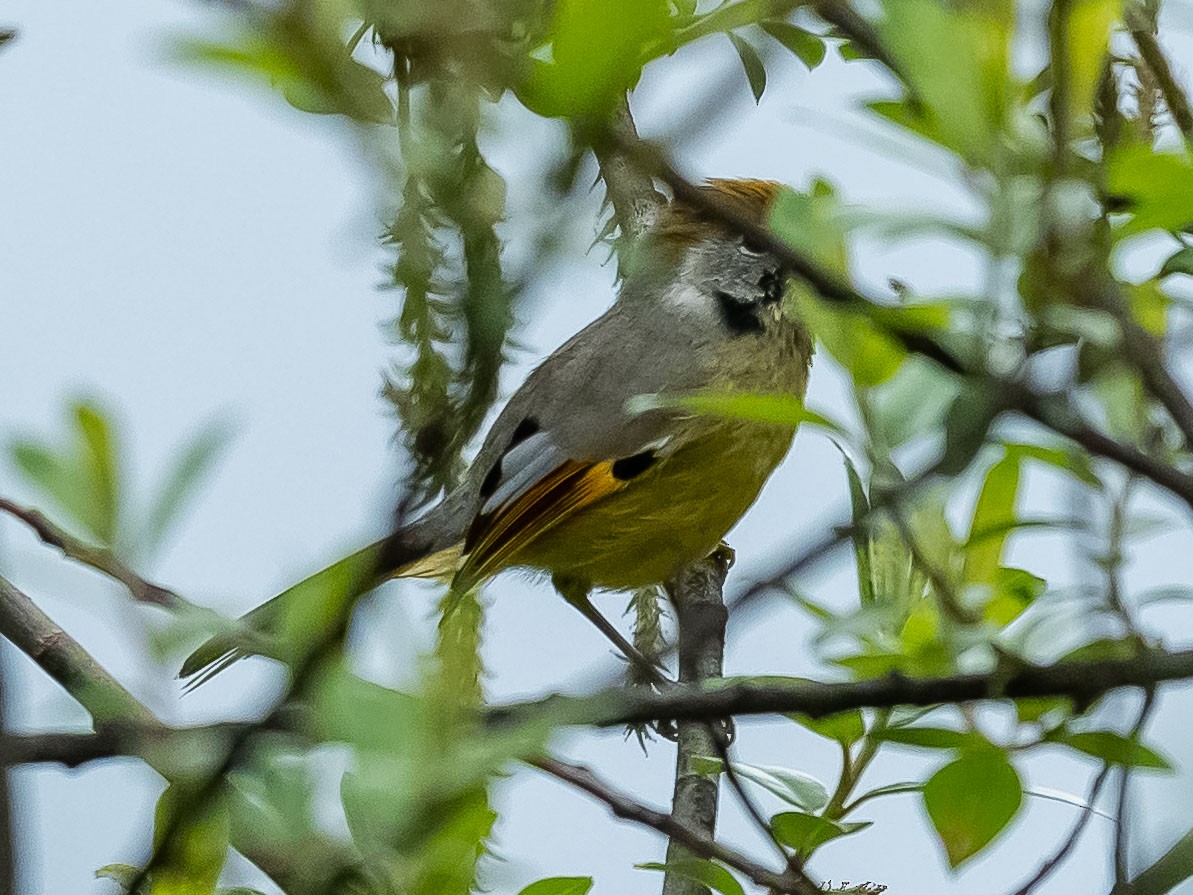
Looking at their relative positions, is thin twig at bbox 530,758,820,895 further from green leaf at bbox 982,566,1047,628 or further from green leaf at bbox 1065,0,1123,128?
green leaf at bbox 1065,0,1123,128

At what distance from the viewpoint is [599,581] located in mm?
2977

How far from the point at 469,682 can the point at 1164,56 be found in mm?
802

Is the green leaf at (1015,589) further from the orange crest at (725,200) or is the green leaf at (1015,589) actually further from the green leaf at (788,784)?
the orange crest at (725,200)

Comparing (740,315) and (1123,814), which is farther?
(740,315)

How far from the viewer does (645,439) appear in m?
2.76

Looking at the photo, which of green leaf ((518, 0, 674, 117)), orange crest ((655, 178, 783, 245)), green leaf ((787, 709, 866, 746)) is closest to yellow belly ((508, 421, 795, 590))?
orange crest ((655, 178, 783, 245))

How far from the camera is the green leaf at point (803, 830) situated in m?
1.30

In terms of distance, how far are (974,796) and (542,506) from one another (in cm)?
177

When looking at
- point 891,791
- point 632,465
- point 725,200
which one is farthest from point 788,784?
point 725,200

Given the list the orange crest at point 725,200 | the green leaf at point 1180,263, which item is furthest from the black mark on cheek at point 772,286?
the green leaf at point 1180,263

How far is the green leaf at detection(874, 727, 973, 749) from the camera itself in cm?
109

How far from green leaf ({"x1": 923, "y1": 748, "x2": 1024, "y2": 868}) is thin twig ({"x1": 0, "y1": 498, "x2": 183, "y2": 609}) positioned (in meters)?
0.50

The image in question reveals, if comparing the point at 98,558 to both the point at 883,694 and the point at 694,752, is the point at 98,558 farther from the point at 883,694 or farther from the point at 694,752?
the point at 694,752

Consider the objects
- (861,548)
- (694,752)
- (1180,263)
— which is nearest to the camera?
(1180,263)
